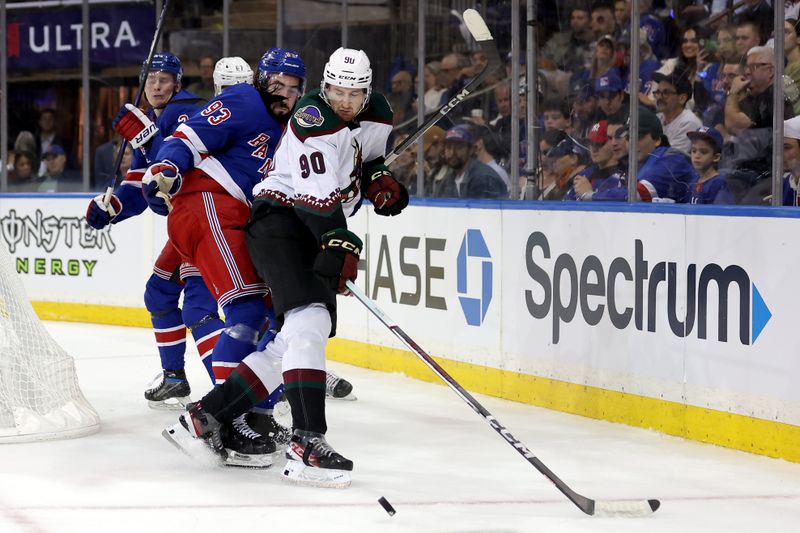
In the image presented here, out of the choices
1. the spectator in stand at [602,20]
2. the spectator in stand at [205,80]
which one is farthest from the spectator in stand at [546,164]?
the spectator in stand at [205,80]

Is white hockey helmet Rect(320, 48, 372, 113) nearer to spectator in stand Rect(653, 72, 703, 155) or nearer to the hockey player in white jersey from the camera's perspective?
the hockey player in white jersey

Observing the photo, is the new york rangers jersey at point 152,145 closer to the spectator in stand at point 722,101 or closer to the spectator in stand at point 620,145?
the spectator in stand at point 620,145

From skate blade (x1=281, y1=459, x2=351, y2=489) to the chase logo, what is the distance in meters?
1.89

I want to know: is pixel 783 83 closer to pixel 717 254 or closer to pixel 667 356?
pixel 717 254

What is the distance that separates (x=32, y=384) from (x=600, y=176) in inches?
94.0

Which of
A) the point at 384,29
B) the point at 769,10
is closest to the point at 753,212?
the point at 769,10

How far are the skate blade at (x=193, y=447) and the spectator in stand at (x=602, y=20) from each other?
8.81 feet

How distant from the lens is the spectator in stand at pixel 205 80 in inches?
311

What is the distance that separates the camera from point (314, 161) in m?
3.48

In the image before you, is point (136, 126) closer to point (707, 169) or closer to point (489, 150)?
point (489, 150)

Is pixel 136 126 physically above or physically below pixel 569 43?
below

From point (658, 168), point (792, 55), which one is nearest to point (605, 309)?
point (658, 168)

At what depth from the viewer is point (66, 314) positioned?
818 cm

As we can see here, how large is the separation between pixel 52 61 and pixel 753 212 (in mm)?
6061
